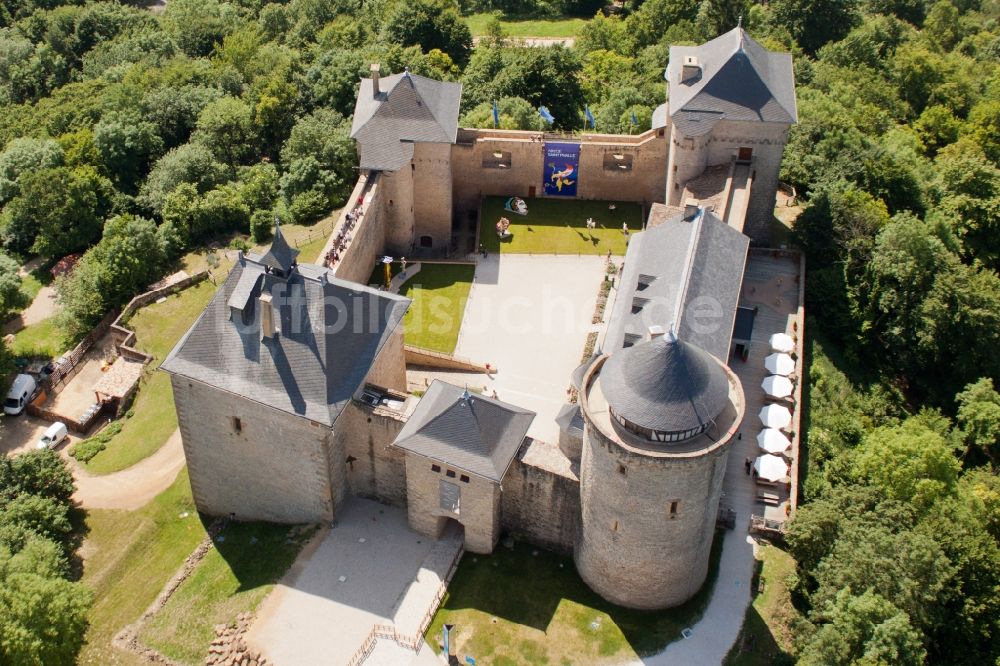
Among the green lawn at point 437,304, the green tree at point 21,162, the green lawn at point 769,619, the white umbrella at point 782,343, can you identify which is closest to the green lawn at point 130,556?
the green lawn at point 437,304

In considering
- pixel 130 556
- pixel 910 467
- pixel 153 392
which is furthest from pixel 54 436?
pixel 910 467

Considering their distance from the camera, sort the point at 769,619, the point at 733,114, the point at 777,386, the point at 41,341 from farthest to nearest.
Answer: the point at 41,341 < the point at 733,114 < the point at 777,386 < the point at 769,619

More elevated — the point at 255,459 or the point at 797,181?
the point at 797,181

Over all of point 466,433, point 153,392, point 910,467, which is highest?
point 466,433

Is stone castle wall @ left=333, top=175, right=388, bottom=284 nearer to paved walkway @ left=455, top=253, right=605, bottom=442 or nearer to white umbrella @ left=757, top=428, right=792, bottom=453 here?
paved walkway @ left=455, top=253, right=605, bottom=442

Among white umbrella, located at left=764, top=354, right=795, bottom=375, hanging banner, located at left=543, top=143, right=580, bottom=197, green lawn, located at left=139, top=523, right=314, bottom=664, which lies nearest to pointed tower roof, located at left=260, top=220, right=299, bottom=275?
green lawn, located at left=139, top=523, right=314, bottom=664

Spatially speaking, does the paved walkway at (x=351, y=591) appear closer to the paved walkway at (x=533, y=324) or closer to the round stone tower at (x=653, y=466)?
the round stone tower at (x=653, y=466)

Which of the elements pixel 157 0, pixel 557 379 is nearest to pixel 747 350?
pixel 557 379

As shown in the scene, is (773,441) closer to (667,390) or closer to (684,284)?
(684,284)
